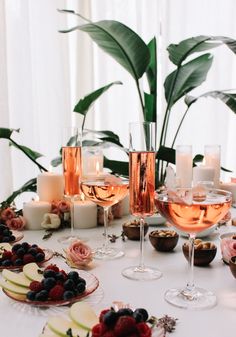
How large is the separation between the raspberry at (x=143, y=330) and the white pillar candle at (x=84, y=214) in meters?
0.74

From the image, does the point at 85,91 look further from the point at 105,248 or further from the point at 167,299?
the point at 167,299

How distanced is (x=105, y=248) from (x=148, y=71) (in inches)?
47.7

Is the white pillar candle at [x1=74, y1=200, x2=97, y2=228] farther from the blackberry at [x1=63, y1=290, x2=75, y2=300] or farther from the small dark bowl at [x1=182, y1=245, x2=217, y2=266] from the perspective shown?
the blackberry at [x1=63, y1=290, x2=75, y2=300]

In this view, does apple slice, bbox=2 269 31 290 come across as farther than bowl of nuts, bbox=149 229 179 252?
No

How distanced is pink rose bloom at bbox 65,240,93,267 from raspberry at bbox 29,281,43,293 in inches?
7.2

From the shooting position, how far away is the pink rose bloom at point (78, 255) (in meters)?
0.90

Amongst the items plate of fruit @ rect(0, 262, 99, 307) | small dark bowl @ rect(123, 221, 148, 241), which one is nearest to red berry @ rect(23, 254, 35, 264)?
plate of fruit @ rect(0, 262, 99, 307)

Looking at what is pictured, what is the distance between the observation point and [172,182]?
0.80m

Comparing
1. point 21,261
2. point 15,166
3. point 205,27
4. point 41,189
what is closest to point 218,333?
point 21,261

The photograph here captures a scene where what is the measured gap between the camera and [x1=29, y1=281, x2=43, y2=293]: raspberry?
0.71 meters

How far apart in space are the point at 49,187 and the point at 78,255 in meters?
0.48

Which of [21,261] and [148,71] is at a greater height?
[148,71]

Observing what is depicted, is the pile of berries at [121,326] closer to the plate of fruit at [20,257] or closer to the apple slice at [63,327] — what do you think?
the apple slice at [63,327]

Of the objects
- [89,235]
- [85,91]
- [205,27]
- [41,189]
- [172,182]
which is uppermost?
[205,27]
